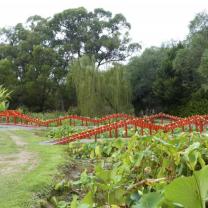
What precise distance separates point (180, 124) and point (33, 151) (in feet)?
16.8

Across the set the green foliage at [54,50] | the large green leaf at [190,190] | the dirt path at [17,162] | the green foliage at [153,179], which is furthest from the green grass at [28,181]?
the green foliage at [54,50]

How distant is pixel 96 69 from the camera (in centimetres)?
3256

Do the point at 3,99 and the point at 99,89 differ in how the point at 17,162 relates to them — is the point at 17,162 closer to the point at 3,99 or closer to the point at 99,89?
the point at 3,99

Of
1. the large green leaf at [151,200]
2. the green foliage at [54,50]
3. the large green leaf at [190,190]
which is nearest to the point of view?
the large green leaf at [190,190]

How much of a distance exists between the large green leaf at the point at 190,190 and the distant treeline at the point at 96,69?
2952 centimetres

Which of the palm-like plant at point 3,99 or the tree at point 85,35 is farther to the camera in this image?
the tree at point 85,35

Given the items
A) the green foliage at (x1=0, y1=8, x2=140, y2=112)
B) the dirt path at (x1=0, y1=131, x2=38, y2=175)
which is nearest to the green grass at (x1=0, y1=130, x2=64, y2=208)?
the dirt path at (x1=0, y1=131, x2=38, y2=175)

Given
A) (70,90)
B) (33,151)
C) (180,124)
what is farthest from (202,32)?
(33,151)

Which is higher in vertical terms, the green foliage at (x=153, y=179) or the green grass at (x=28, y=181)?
the green foliage at (x=153, y=179)

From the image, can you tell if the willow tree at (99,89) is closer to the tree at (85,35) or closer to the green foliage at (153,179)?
the tree at (85,35)

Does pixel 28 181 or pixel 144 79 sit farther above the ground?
pixel 144 79

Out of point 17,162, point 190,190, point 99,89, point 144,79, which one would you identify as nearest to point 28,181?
point 17,162

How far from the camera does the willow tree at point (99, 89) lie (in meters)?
31.5

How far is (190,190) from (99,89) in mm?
30477
